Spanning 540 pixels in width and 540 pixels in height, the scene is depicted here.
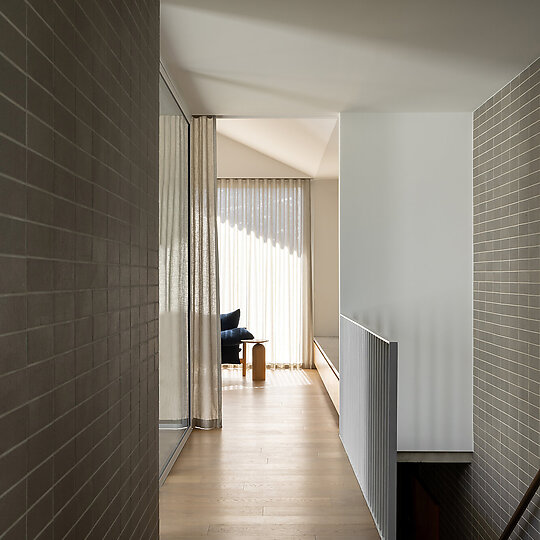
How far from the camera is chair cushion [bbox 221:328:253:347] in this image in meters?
7.39

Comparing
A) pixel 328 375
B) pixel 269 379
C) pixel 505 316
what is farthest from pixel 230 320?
pixel 505 316

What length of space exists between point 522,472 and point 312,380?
3797 mm

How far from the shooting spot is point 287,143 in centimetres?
695

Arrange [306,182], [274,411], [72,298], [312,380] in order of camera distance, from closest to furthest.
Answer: [72,298] → [274,411] → [312,380] → [306,182]

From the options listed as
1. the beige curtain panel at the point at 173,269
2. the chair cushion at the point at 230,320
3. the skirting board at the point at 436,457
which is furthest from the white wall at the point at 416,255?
the chair cushion at the point at 230,320

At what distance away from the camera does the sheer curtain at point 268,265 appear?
8.23 m

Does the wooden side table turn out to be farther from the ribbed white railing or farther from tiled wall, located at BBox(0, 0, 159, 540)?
tiled wall, located at BBox(0, 0, 159, 540)

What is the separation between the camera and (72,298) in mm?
1375

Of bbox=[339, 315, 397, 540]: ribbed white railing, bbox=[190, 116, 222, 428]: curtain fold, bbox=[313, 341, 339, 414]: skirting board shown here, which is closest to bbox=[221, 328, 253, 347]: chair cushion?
bbox=[313, 341, 339, 414]: skirting board

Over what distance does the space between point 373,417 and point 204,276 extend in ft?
7.21

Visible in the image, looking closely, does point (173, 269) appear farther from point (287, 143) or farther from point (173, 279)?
point (287, 143)

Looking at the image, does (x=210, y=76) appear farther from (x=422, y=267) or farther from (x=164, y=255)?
(x=422, y=267)

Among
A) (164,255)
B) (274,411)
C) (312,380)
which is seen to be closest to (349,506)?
(164,255)

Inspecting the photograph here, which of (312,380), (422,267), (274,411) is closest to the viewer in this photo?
(422,267)
